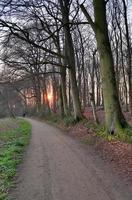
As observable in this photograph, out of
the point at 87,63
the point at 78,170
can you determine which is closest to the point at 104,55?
the point at 78,170

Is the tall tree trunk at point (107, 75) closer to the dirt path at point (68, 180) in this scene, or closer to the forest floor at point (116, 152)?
the forest floor at point (116, 152)

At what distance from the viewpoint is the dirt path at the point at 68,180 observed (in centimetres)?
749

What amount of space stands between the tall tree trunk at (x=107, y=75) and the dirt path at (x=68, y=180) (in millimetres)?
3394

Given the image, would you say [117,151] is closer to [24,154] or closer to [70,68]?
[24,154]

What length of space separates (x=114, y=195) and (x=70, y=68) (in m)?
18.4

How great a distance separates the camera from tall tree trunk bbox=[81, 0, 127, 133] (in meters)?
15.9

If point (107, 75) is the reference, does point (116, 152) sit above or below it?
below

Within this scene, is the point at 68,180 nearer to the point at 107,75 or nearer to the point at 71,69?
the point at 107,75

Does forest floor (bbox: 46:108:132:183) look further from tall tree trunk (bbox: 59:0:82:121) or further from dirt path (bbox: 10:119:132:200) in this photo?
tall tree trunk (bbox: 59:0:82:121)

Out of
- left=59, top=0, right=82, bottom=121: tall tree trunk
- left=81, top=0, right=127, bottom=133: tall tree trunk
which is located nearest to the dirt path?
left=81, top=0, right=127, bottom=133: tall tree trunk

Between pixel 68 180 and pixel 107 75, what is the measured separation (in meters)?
8.18

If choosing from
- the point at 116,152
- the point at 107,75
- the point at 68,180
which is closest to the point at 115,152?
the point at 116,152

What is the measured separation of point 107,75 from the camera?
1611 centimetres

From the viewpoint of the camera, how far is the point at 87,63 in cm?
5856
